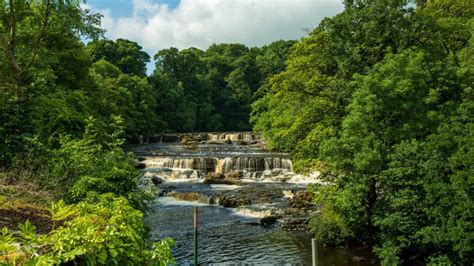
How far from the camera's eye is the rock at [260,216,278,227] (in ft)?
56.8

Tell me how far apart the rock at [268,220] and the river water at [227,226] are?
10.2 inches

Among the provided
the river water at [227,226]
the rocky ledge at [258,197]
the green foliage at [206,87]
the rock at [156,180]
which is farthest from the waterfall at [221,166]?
the green foliage at [206,87]

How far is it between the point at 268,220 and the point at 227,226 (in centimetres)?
178

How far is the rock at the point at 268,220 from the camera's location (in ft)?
56.8

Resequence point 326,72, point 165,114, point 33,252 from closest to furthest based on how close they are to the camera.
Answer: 1. point 33,252
2. point 326,72
3. point 165,114

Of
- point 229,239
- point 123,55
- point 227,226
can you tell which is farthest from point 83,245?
point 123,55

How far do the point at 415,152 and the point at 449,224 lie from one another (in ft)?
7.03

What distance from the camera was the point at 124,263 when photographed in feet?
10.8

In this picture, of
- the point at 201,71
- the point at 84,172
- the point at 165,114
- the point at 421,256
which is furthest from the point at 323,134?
the point at 201,71

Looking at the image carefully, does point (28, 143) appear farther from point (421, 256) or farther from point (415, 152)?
point (421, 256)

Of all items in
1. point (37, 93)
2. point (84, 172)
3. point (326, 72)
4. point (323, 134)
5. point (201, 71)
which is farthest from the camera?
point (201, 71)

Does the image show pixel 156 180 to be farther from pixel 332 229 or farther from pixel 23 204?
pixel 23 204

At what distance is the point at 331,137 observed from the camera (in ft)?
45.9

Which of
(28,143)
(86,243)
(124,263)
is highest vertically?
(28,143)
